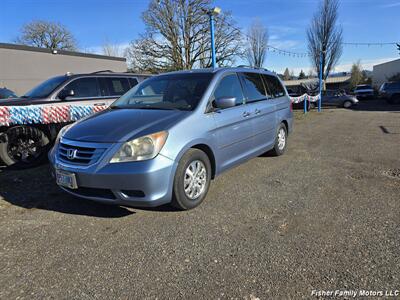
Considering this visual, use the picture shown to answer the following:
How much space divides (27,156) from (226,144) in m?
3.97

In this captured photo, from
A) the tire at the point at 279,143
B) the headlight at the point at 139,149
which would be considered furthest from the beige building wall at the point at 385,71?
the headlight at the point at 139,149

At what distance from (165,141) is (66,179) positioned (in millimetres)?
1201

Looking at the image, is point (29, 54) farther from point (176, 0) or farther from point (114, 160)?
point (114, 160)

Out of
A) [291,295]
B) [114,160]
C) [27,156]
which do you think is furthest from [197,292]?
[27,156]

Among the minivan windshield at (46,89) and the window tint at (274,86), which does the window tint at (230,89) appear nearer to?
the window tint at (274,86)

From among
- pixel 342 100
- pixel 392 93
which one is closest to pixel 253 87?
pixel 342 100

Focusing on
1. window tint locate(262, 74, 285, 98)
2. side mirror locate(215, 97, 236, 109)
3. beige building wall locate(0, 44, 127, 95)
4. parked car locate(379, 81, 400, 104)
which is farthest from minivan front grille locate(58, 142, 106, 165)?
parked car locate(379, 81, 400, 104)

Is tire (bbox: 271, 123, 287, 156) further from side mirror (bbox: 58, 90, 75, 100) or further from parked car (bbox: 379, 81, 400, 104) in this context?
parked car (bbox: 379, 81, 400, 104)

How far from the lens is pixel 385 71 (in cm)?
4225

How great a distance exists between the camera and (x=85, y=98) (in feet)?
23.4

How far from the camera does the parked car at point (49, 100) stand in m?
5.82

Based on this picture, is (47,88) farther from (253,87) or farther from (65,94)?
(253,87)

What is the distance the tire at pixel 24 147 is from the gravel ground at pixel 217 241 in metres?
0.75

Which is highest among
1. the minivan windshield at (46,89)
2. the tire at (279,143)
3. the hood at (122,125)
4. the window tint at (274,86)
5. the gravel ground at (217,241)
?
the minivan windshield at (46,89)
